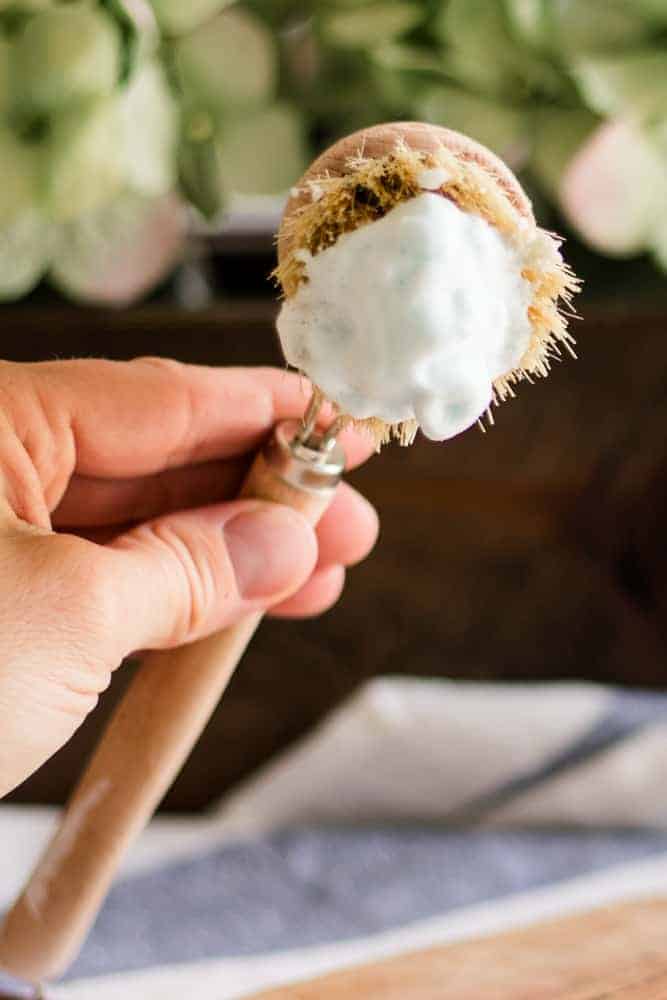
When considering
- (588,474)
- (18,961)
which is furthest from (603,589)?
(18,961)

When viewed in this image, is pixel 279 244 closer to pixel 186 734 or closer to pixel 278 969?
pixel 186 734

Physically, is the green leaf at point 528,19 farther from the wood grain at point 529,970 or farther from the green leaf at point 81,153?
the wood grain at point 529,970

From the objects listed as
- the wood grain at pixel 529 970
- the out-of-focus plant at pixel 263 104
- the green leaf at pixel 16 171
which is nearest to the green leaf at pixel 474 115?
the out-of-focus plant at pixel 263 104

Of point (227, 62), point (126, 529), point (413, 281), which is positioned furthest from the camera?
point (227, 62)

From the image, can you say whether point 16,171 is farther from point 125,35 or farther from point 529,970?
point 529,970

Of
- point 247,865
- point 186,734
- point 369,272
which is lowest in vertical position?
point 247,865

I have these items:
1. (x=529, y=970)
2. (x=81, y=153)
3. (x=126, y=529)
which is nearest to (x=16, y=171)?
(x=81, y=153)
